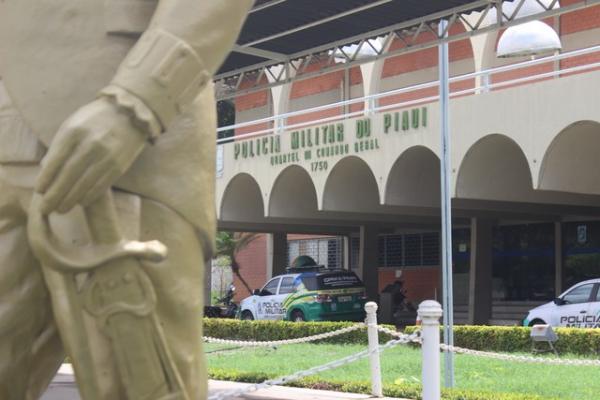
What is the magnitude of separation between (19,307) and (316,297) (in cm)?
2248

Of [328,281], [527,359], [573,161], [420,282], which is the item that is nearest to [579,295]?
[573,161]

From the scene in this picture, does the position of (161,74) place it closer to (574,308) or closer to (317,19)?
(317,19)

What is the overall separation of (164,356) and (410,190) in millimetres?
21398

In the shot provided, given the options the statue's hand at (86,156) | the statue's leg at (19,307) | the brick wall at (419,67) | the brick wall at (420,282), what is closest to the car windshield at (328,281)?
the brick wall at (419,67)

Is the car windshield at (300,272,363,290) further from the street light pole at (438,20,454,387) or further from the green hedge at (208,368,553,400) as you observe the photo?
the street light pole at (438,20,454,387)

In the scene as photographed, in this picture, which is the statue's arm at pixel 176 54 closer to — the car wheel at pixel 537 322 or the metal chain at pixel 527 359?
the metal chain at pixel 527 359

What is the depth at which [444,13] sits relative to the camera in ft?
44.4

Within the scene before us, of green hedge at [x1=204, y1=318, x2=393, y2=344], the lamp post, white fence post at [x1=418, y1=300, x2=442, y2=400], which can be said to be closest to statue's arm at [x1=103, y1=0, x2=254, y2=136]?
white fence post at [x1=418, y1=300, x2=442, y2=400]

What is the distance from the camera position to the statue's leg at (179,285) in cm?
230

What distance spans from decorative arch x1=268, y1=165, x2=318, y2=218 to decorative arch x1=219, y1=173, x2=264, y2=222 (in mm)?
1154

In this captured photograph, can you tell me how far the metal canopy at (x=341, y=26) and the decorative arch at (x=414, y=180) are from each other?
7.30 m

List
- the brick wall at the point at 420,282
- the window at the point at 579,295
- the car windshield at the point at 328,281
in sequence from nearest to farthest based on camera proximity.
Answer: the window at the point at 579,295, the car windshield at the point at 328,281, the brick wall at the point at 420,282

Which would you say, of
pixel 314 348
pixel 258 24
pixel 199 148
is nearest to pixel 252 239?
pixel 314 348

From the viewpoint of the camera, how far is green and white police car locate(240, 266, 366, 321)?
2477cm
